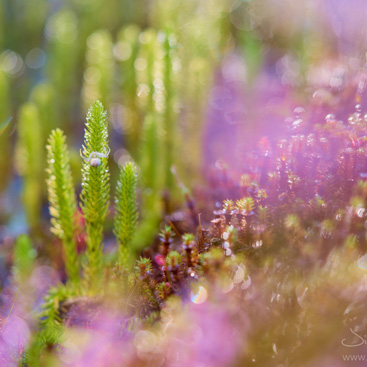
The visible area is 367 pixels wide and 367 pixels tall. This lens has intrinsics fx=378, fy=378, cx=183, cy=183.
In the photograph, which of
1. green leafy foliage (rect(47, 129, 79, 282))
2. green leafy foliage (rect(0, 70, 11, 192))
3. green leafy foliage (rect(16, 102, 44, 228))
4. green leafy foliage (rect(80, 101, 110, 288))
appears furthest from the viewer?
green leafy foliage (rect(0, 70, 11, 192))

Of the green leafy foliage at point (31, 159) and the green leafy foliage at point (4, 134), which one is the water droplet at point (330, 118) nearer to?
the green leafy foliage at point (31, 159)

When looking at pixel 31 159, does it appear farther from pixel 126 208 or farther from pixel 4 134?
pixel 126 208

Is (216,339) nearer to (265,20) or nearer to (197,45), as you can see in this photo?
(197,45)

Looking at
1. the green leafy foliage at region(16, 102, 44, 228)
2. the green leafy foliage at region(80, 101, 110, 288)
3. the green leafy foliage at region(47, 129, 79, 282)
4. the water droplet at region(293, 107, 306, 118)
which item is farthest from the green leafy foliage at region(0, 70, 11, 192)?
the water droplet at region(293, 107, 306, 118)

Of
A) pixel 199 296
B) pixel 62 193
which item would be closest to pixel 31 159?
pixel 62 193

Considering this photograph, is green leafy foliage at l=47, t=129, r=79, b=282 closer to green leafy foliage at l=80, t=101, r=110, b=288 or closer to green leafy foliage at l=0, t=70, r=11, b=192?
green leafy foliage at l=80, t=101, r=110, b=288

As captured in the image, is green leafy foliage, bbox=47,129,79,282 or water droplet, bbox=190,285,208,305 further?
green leafy foliage, bbox=47,129,79,282

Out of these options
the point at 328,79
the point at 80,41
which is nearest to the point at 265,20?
the point at 328,79
